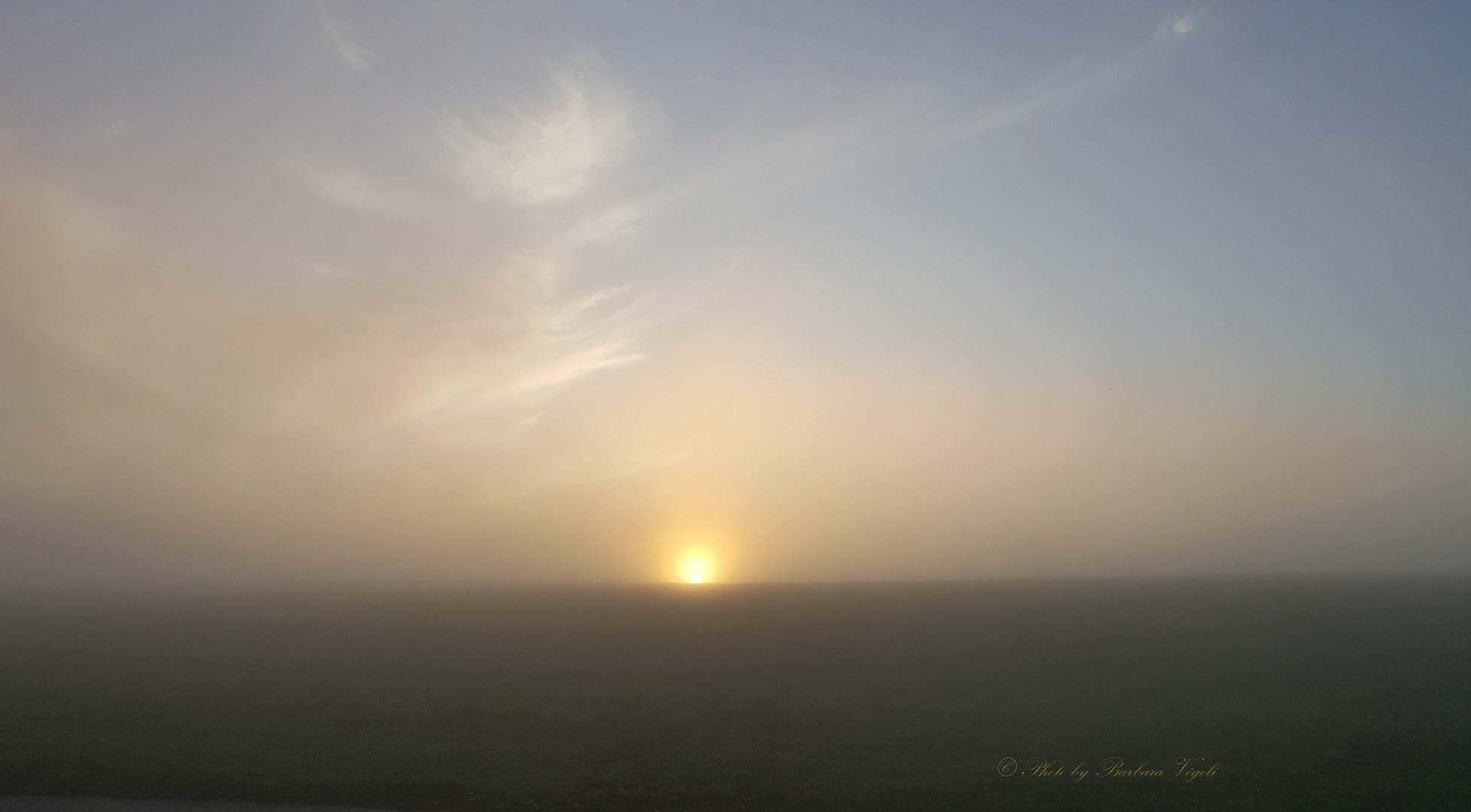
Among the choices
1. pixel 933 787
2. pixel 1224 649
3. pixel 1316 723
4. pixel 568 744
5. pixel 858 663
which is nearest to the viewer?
pixel 933 787

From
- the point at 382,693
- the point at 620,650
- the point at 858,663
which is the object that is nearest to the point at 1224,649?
the point at 858,663

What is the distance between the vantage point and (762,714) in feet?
208

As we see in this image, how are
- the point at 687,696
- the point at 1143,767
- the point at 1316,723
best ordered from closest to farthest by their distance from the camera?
the point at 1143,767 < the point at 1316,723 < the point at 687,696

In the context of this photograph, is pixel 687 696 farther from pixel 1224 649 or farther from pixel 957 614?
pixel 957 614

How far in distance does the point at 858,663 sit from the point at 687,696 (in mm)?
25351

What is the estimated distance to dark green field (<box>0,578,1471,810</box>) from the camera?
45.1 meters

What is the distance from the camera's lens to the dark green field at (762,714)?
45125 mm

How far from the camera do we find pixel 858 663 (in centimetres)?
8694
